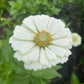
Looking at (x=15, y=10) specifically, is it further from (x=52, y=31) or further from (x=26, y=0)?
(x=52, y=31)

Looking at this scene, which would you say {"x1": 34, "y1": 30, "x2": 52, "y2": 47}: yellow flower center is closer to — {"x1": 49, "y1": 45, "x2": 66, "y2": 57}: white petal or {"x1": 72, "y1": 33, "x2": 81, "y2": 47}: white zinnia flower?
{"x1": 49, "y1": 45, "x2": 66, "y2": 57}: white petal

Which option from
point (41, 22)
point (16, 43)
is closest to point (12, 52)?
point (16, 43)

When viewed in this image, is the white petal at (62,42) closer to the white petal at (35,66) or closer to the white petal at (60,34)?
the white petal at (60,34)

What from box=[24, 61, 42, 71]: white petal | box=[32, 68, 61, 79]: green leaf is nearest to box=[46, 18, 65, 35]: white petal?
box=[24, 61, 42, 71]: white petal

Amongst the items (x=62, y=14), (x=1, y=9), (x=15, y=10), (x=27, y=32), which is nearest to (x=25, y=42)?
(x=27, y=32)

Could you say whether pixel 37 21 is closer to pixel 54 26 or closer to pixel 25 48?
pixel 54 26

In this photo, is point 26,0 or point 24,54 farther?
point 26,0

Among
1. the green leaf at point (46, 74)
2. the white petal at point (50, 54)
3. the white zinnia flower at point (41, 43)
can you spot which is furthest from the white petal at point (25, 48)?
the green leaf at point (46, 74)
